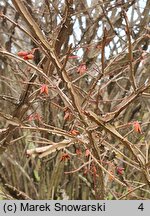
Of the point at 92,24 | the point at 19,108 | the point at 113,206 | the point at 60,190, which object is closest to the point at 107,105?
the point at 92,24

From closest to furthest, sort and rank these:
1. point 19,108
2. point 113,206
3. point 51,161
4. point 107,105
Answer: point 113,206, point 19,108, point 107,105, point 51,161

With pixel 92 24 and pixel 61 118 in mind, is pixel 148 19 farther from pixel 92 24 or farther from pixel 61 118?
pixel 61 118

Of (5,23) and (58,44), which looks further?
(5,23)

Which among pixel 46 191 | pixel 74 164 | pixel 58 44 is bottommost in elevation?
pixel 46 191

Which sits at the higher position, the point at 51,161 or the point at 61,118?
the point at 61,118

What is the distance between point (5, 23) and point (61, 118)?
1253mm

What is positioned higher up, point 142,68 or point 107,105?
point 142,68

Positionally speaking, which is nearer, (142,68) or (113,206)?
(113,206)

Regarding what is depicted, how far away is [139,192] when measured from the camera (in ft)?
15.5

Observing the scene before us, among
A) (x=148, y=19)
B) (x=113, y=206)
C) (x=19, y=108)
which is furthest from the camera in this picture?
(x=148, y=19)

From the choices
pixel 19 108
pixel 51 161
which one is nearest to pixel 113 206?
pixel 19 108

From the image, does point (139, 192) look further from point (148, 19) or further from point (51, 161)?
point (148, 19)

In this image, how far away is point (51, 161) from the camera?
502 cm

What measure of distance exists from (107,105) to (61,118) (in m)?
0.58
